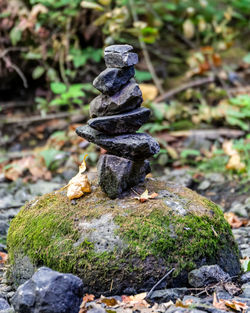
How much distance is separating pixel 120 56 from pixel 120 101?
34 centimetres

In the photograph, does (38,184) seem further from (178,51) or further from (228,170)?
(178,51)

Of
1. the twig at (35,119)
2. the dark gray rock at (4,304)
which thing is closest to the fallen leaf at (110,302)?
the dark gray rock at (4,304)

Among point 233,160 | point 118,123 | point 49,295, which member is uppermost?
point 118,123

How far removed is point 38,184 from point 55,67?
9.61 feet

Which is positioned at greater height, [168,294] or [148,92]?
[148,92]

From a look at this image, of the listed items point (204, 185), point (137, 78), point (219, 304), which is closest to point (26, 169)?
point (137, 78)

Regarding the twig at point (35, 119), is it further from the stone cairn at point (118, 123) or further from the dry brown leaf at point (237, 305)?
the dry brown leaf at point (237, 305)

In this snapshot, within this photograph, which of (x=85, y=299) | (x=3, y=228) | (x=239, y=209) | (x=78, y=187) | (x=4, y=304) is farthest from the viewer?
(x=239, y=209)

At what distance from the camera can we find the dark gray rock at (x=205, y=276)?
2.76 metres

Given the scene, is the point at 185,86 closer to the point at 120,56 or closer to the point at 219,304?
the point at 120,56

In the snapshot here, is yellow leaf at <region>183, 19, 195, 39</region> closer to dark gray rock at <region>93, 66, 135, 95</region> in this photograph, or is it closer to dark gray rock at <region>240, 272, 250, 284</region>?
dark gray rock at <region>93, 66, 135, 95</region>

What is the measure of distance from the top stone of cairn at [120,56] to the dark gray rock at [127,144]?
54 centimetres

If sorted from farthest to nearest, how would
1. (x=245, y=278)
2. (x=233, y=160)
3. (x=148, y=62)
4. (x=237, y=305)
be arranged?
1. (x=148, y=62)
2. (x=233, y=160)
3. (x=245, y=278)
4. (x=237, y=305)

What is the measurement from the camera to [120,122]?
3055 millimetres
